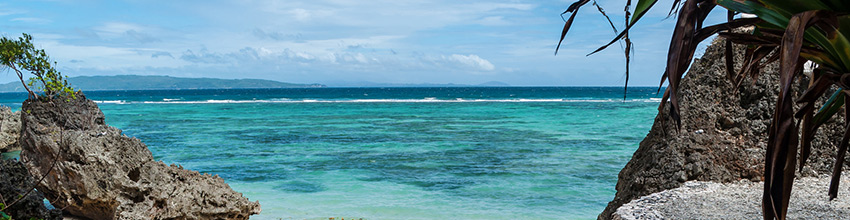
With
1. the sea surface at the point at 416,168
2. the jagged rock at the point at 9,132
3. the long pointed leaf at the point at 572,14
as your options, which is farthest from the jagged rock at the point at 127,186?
the jagged rock at the point at 9,132

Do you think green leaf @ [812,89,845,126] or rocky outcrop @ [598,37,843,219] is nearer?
green leaf @ [812,89,845,126]

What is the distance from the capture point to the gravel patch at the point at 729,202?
327cm

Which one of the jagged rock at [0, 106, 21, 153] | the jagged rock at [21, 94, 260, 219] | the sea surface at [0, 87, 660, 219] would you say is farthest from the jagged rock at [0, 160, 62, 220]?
the jagged rock at [0, 106, 21, 153]

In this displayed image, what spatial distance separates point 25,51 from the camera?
8.05 metres

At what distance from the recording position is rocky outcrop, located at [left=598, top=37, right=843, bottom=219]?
4.02 metres

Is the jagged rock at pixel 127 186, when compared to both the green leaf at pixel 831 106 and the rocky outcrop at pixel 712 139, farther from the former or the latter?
the green leaf at pixel 831 106

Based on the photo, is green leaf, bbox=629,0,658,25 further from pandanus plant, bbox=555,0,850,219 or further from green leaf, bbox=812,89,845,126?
green leaf, bbox=812,89,845,126

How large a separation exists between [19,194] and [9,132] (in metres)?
11.5

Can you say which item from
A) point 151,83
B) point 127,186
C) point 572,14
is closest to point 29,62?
point 127,186

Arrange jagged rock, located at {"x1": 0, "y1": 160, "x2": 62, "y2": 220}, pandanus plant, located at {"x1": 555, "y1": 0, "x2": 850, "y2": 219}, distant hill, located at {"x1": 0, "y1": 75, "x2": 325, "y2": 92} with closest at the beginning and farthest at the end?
pandanus plant, located at {"x1": 555, "y1": 0, "x2": 850, "y2": 219}
jagged rock, located at {"x1": 0, "y1": 160, "x2": 62, "y2": 220}
distant hill, located at {"x1": 0, "y1": 75, "x2": 325, "y2": 92}

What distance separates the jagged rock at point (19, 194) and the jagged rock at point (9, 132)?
10.4 metres

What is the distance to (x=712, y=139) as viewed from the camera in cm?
421

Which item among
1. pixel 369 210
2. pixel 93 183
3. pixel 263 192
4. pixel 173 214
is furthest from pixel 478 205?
pixel 93 183

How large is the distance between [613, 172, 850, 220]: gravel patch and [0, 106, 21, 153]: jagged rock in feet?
46.4
